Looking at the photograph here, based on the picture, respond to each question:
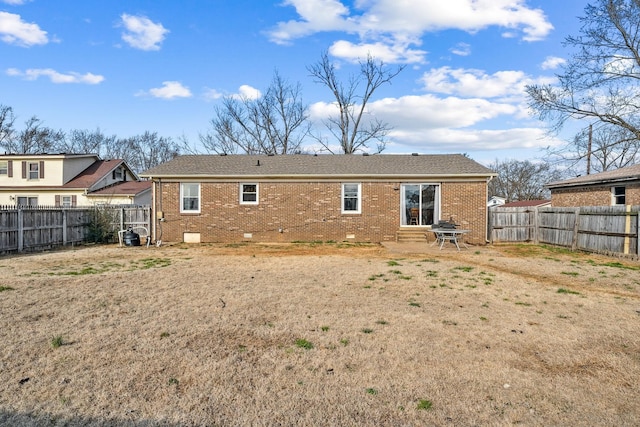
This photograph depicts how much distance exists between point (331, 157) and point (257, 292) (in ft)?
39.9

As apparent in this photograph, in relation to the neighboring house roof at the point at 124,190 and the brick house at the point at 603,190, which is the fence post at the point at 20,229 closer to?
the neighboring house roof at the point at 124,190

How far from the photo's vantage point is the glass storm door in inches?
626

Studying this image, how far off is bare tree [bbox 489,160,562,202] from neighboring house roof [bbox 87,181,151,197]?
39.7 m

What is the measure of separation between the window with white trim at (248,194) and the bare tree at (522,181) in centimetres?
4042

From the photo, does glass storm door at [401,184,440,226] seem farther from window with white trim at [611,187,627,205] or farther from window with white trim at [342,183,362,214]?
window with white trim at [611,187,627,205]

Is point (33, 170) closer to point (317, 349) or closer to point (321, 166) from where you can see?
point (321, 166)

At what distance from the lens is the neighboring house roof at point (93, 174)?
26.5 m

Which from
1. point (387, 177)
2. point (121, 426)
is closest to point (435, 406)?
point (121, 426)

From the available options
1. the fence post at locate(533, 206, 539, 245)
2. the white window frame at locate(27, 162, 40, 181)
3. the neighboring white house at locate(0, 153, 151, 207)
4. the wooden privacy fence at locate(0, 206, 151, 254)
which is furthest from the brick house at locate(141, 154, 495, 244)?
the white window frame at locate(27, 162, 40, 181)

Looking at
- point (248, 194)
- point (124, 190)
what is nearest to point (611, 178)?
point (248, 194)

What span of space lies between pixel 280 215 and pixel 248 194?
5.07ft

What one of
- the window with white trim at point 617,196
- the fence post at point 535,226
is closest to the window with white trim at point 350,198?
the fence post at point 535,226

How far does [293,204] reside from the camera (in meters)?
16.0

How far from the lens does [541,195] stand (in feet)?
157
